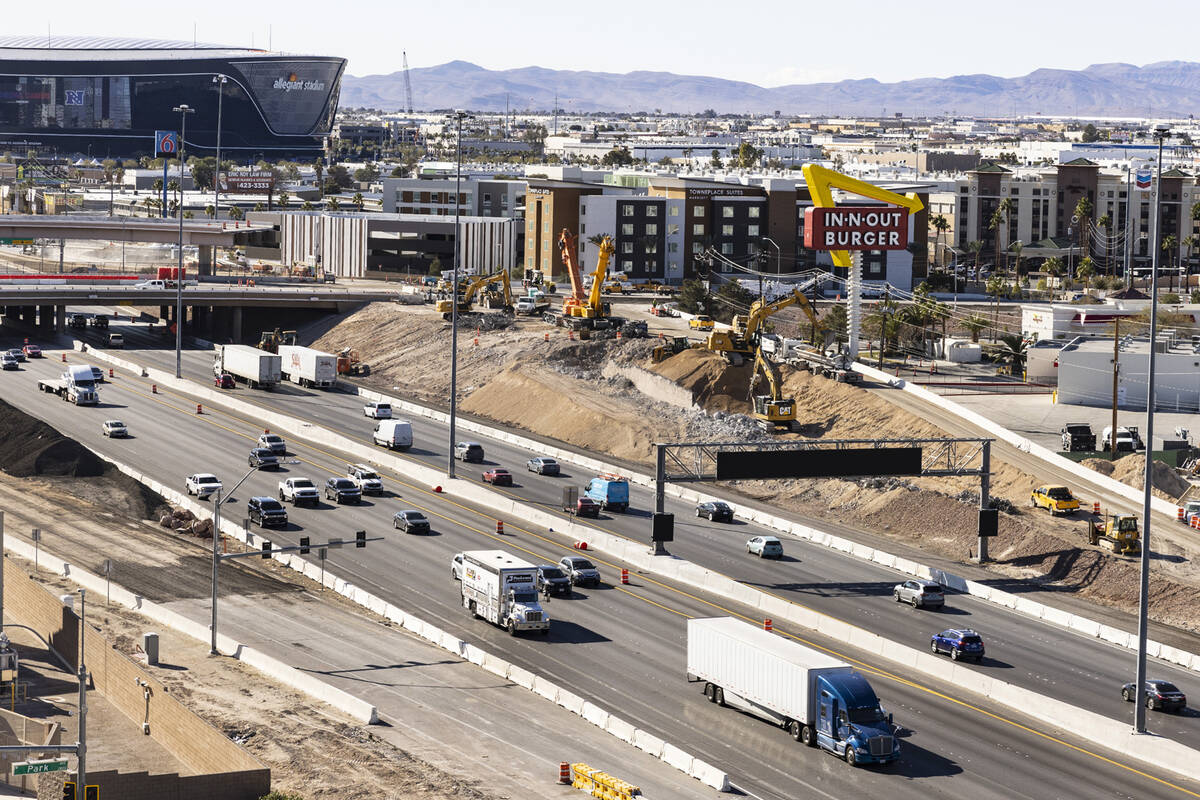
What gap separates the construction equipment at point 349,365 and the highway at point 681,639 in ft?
96.9

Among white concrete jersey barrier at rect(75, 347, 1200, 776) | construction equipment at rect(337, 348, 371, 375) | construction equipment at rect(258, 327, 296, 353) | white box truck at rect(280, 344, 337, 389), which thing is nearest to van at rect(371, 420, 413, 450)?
white concrete jersey barrier at rect(75, 347, 1200, 776)

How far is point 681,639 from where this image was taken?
203 feet

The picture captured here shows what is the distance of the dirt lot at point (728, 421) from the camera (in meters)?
74.9

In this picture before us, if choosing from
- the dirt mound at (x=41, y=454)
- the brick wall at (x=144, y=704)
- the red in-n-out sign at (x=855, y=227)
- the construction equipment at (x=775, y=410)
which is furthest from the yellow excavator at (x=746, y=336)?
the brick wall at (x=144, y=704)

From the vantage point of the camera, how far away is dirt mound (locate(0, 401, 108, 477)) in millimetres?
91000

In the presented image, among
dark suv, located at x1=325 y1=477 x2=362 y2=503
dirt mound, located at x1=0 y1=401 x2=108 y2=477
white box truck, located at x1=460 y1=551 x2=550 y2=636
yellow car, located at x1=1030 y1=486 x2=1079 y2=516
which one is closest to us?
white box truck, located at x1=460 y1=551 x2=550 y2=636

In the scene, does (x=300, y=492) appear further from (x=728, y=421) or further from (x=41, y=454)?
(x=728, y=421)

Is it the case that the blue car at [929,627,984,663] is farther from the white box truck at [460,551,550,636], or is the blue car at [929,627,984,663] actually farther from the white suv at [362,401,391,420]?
the white suv at [362,401,391,420]

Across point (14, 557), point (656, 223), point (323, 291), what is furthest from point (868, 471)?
point (656, 223)

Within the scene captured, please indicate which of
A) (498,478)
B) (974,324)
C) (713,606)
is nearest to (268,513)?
(498,478)

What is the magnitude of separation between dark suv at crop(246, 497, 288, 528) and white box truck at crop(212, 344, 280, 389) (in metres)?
40.2

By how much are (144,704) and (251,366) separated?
70.2 meters

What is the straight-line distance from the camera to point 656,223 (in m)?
180

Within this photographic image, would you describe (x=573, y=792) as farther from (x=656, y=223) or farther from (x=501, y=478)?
(x=656, y=223)
